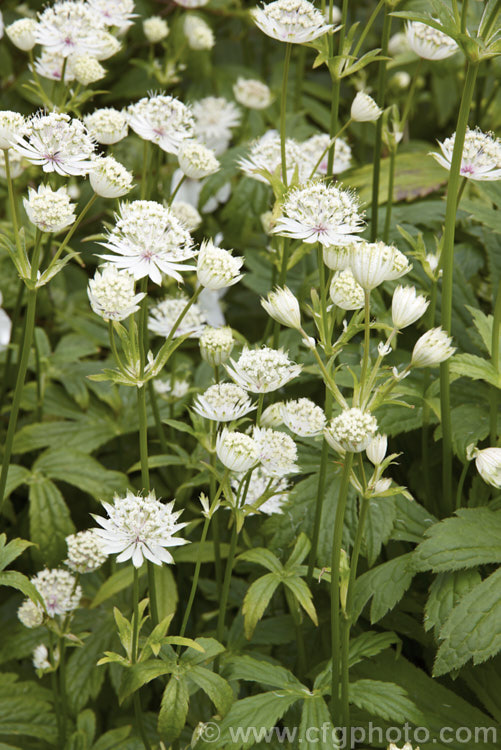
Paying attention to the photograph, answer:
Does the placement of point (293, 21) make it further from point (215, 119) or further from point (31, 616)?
point (31, 616)

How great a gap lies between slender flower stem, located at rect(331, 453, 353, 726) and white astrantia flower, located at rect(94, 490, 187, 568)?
234mm

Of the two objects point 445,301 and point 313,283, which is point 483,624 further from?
point 313,283

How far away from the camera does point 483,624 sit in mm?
1249

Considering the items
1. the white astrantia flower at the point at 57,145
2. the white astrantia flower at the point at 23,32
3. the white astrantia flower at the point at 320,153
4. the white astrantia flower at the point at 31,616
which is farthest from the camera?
the white astrantia flower at the point at 320,153

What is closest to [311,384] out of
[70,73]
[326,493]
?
[326,493]

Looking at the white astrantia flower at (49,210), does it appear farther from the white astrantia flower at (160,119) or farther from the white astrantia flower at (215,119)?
the white astrantia flower at (215,119)

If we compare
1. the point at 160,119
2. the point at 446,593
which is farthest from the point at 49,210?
the point at 446,593

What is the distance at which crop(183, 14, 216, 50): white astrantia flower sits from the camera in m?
2.22

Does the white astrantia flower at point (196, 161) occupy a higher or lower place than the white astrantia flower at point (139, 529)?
higher

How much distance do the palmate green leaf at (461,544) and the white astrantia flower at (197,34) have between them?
161cm

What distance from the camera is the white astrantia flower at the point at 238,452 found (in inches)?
44.1

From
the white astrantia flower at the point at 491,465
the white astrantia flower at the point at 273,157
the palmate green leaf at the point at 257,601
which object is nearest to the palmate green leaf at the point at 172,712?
the palmate green leaf at the point at 257,601

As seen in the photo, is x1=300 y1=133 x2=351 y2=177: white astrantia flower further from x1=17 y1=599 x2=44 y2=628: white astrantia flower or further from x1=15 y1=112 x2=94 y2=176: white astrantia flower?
x1=17 y1=599 x2=44 y2=628: white astrantia flower

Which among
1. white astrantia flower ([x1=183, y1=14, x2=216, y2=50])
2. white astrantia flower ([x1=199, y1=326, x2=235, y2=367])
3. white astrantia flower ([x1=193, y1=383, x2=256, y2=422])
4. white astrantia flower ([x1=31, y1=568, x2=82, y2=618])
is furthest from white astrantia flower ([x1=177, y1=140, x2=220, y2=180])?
white astrantia flower ([x1=183, y1=14, x2=216, y2=50])
